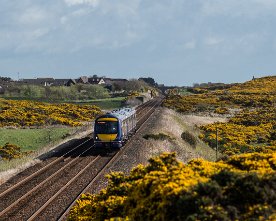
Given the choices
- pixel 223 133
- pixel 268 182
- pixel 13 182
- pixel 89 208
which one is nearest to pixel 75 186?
pixel 13 182

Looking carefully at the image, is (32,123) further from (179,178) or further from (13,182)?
(179,178)

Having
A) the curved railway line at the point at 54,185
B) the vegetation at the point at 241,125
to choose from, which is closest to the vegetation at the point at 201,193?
the curved railway line at the point at 54,185

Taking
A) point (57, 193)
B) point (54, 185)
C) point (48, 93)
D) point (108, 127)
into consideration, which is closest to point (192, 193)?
point (57, 193)

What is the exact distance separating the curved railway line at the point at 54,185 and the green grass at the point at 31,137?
10942 mm

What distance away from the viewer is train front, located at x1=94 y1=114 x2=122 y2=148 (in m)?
27.1

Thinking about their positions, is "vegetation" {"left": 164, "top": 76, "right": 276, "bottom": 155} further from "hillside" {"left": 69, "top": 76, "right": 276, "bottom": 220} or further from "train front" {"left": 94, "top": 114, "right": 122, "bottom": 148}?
"hillside" {"left": 69, "top": 76, "right": 276, "bottom": 220}

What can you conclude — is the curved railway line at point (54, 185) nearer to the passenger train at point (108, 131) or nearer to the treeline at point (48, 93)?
the passenger train at point (108, 131)

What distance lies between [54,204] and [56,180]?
4.01 metres

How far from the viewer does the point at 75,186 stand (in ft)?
64.2

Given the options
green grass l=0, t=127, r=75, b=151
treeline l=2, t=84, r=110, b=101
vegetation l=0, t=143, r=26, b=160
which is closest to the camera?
vegetation l=0, t=143, r=26, b=160

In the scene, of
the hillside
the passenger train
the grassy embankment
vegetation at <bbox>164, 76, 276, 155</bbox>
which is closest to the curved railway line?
the passenger train

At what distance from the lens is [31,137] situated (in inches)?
1652

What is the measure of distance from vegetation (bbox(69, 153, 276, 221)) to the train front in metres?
15.8

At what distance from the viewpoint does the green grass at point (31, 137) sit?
127 ft
